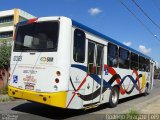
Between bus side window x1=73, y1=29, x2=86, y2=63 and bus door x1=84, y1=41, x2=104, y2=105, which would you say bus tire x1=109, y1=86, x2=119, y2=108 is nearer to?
bus door x1=84, y1=41, x2=104, y2=105

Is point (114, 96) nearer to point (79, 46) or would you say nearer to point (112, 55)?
point (112, 55)

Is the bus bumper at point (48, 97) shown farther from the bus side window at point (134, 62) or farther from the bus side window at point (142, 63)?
the bus side window at point (142, 63)

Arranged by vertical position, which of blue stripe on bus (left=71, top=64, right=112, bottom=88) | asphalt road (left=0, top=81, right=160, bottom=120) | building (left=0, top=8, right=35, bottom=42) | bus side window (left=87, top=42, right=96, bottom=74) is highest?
building (left=0, top=8, right=35, bottom=42)

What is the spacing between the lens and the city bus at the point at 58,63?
9.81 m

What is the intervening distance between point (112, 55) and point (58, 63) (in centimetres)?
452

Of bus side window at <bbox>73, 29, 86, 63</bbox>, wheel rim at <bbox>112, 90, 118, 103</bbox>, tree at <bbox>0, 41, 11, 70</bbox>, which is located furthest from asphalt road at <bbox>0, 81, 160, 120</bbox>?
tree at <bbox>0, 41, 11, 70</bbox>

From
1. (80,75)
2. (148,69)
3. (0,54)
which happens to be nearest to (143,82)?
(148,69)

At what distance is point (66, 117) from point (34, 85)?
1.71 m

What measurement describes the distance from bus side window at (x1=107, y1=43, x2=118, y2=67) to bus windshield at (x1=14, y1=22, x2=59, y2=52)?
3818mm

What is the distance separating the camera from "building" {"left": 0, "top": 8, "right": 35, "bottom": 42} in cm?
6931

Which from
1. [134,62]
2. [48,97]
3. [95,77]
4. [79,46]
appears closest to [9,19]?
[134,62]

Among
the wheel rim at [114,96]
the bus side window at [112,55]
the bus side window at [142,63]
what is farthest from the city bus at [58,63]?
the bus side window at [142,63]

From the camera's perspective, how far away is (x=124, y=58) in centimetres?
1570

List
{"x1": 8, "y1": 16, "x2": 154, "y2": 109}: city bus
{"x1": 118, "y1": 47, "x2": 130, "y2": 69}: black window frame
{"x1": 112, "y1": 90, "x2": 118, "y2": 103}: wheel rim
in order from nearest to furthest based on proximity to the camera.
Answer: {"x1": 8, "y1": 16, "x2": 154, "y2": 109}: city bus, {"x1": 112, "y1": 90, "x2": 118, "y2": 103}: wheel rim, {"x1": 118, "y1": 47, "x2": 130, "y2": 69}: black window frame
